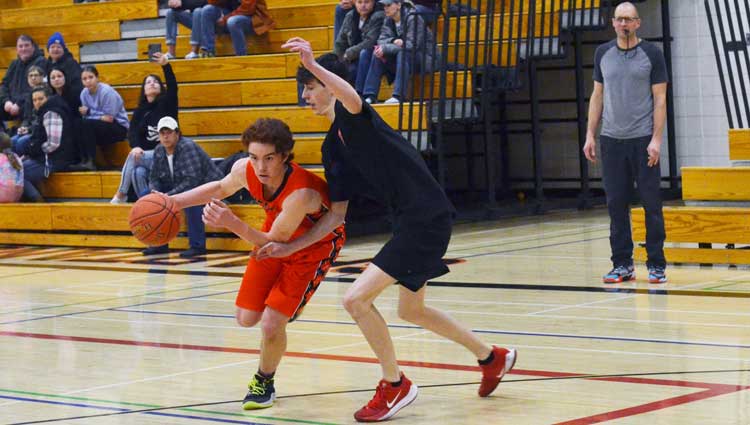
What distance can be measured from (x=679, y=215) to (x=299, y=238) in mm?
4612

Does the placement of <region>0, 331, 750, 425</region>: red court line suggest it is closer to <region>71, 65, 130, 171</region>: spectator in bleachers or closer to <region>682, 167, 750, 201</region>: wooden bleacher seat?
<region>682, 167, 750, 201</region>: wooden bleacher seat

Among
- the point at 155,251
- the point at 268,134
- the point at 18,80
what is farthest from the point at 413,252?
the point at 18,80

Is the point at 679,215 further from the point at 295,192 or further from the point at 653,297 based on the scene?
the point at 295,192

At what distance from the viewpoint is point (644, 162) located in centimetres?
769

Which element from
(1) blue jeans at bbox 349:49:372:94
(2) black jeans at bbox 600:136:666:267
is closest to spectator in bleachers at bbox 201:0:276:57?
(1) blue jeans at bbox 349:49:372:94

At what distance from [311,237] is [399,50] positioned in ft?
22.9

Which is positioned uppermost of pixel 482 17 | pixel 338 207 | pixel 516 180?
pixel 482 17

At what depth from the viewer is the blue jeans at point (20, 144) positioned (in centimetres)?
1265

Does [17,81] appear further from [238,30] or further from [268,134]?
[268,134]

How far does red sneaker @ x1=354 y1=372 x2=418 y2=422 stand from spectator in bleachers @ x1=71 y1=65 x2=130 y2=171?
28.7ft

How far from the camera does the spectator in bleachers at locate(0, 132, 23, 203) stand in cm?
1209

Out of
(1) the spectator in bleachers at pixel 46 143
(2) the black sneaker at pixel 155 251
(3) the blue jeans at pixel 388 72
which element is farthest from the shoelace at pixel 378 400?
(1) the spectator in bleachers at pixel 46 143

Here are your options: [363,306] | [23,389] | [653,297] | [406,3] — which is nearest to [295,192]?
[363,306]

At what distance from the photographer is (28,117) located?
43.1 ft
